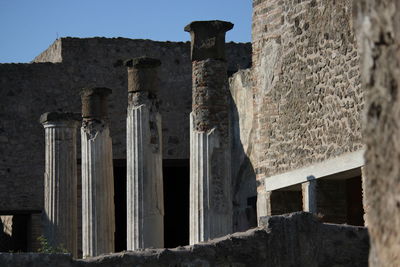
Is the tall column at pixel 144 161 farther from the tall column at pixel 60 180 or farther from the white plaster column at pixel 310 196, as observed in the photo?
the tall column at pixel 60 180

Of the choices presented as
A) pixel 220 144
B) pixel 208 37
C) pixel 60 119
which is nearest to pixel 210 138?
pixel 220 144

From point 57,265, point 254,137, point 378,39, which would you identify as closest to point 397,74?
point 378,39

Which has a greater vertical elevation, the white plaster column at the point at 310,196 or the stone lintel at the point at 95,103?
the stone lintel at the point at 95,103

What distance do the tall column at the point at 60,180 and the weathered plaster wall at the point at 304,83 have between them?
3.82 m

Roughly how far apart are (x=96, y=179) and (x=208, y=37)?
3.39m

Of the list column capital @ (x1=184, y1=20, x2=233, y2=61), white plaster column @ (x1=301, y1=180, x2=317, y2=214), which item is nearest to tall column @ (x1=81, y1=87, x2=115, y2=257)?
column capital @ (x1=184, y1=20, x2=233, y2=61)

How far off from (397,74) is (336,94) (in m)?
9.72

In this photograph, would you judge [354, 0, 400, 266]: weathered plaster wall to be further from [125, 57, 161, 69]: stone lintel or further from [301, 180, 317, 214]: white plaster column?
[125, 57, 161, 69]: stone lintel

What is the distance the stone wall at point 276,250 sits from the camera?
285 inches

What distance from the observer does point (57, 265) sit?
698cm

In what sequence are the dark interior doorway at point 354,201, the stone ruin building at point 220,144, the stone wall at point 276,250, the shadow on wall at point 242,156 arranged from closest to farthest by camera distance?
the stone ruin building at point 220,144 < the stone wall at point 276,250 < the dark interior doorway at point 354,201 < the shadow on wall at point 242,156

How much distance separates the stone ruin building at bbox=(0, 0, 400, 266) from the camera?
6918 mm

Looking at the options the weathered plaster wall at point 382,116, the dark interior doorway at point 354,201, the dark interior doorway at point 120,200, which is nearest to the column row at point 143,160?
the dark interior doorway at point 354,201

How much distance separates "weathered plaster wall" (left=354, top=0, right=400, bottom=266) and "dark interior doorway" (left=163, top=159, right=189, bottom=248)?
60.9ft
